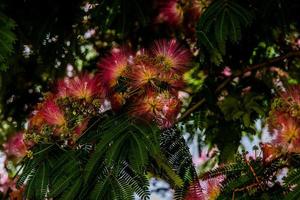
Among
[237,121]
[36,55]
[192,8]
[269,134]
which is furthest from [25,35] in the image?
[269,134]

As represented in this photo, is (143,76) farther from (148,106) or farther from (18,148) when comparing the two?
(18,148)

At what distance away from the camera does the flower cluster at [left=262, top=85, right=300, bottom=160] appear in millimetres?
2840

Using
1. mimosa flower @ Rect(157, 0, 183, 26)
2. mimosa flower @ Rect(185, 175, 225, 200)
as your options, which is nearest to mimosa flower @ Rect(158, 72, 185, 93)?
mimosa flower @ Rect(185, 175, 225, 200)

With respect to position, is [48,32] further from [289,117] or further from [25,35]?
[289,117]

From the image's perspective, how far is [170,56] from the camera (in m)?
3.22

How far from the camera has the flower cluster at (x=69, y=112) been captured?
10.2 ft

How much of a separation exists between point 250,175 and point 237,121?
83.3 inches

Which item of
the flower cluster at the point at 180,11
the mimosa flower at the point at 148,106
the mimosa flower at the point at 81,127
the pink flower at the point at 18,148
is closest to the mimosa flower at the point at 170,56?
the mimosa flower at the point at 148,106

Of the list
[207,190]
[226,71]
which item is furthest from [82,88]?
[226,71]

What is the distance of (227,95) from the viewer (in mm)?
4879

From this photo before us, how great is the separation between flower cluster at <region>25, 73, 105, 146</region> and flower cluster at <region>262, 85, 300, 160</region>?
877 millimetres

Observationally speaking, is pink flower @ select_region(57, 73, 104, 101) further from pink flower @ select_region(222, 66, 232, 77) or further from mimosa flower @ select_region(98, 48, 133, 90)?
pink flower @ select_region(222, 66, 232, 77)

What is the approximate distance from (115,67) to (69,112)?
1.11ft

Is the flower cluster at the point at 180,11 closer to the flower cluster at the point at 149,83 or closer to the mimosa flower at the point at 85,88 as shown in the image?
the flower cluster at the point at 149,83
